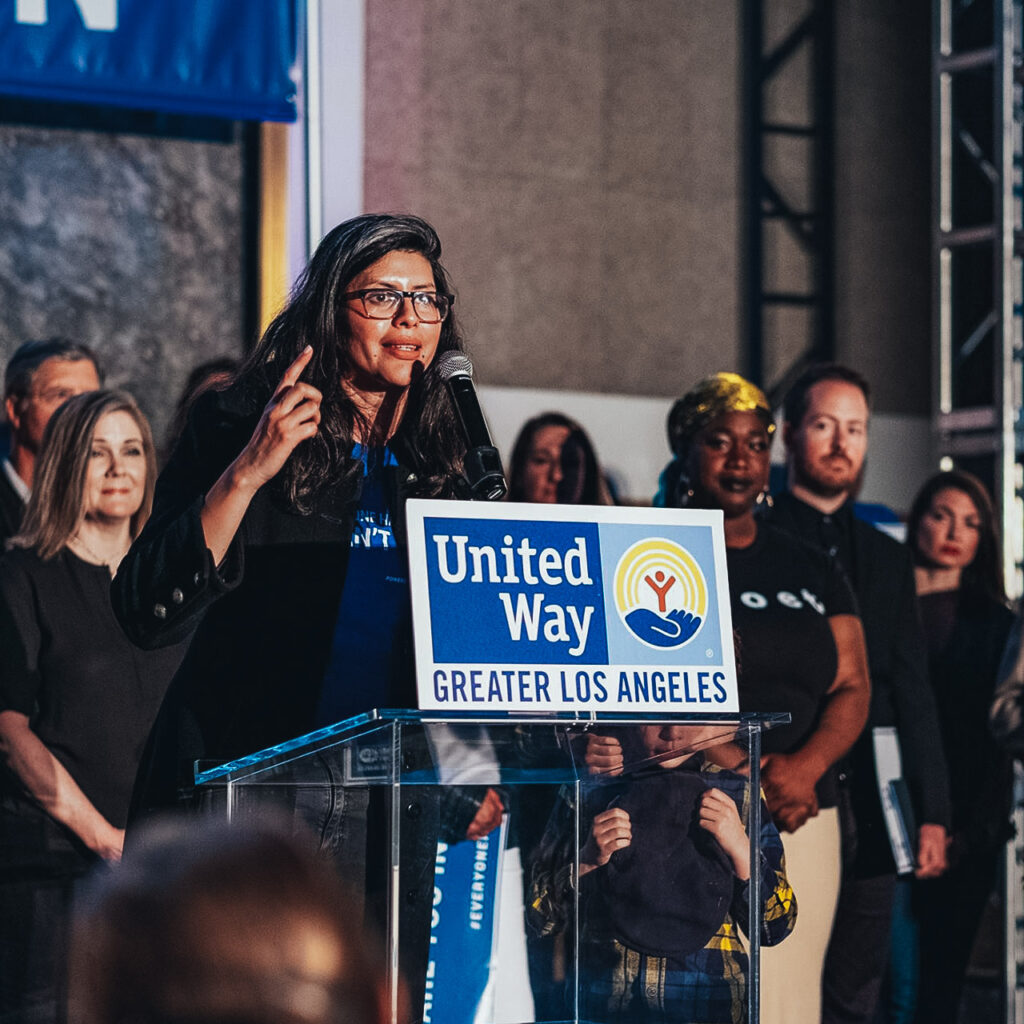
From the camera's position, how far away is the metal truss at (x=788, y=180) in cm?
855

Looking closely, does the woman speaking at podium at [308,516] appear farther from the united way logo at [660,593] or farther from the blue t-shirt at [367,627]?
the united way logo at [660,593]

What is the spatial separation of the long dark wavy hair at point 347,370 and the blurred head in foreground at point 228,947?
55.3 inches

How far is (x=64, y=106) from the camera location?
594cm

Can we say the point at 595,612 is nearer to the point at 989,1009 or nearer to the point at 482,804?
the point at 482,804

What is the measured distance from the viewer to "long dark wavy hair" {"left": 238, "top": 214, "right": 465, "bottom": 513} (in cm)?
236

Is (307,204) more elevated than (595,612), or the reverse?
(307,204)

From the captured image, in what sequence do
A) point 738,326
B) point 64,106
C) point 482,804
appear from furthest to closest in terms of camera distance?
point 738,326 → point 64,106 → point 482,804

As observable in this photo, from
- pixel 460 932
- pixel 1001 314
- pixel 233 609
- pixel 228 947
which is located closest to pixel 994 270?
pixel 1001 314

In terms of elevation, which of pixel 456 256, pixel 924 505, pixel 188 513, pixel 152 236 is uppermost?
pixel 456 256

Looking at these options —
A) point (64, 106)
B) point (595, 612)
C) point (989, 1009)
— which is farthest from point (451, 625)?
point (64, 106)

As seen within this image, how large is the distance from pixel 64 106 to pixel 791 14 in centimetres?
401

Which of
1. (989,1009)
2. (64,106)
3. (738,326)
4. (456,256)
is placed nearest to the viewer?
(989,1009)

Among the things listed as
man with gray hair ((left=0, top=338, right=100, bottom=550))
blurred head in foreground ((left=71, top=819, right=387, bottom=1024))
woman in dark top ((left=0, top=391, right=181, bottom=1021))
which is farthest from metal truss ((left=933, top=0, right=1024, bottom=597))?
blurred head in foreground ((left=71, top=819, right=387, bottom=1024))

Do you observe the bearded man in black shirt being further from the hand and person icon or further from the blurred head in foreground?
the blurred head in foreground
